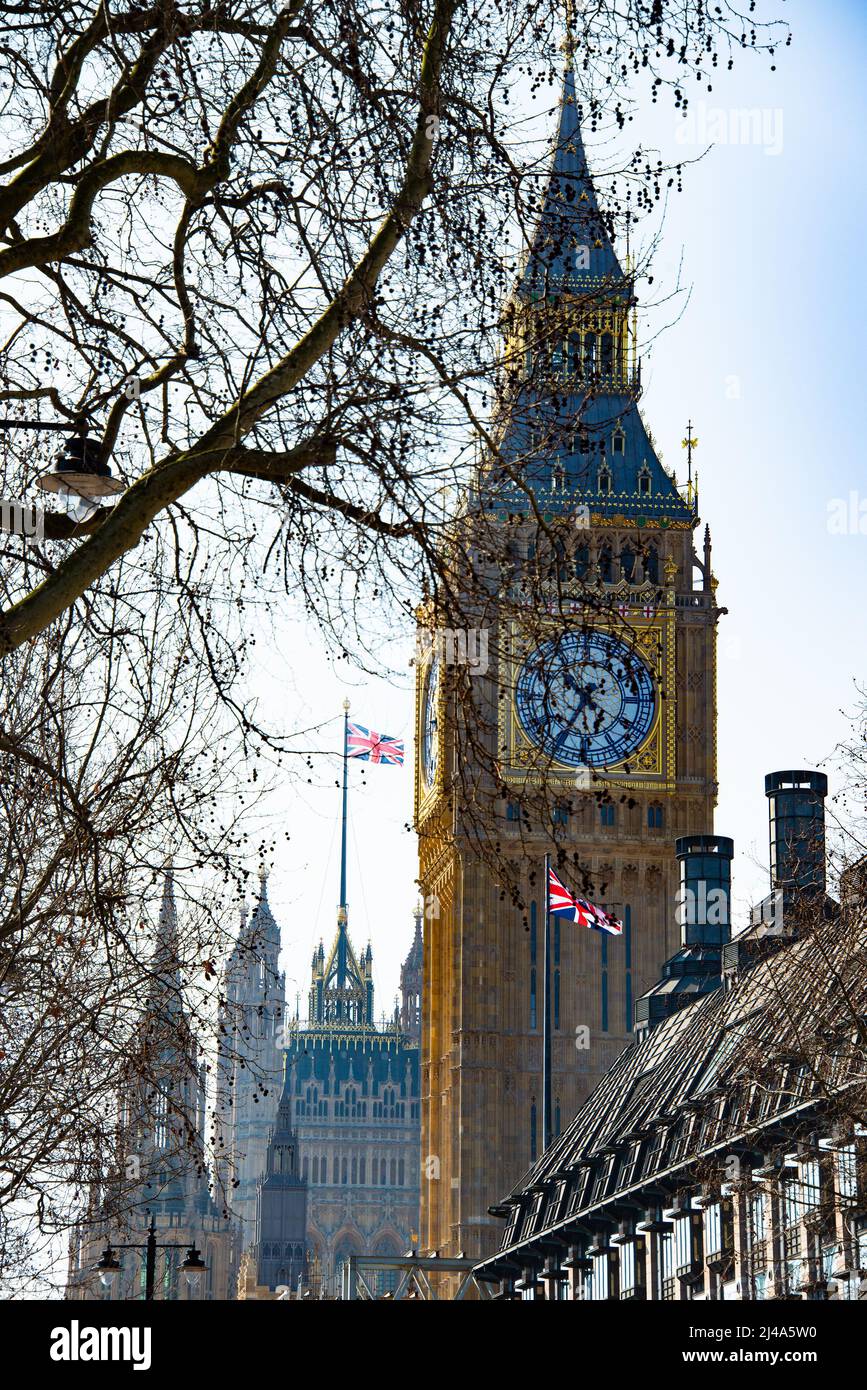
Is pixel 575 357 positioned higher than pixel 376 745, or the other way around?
pixel 376 745

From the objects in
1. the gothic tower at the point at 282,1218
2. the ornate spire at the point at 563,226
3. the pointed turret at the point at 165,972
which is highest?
the gothic tower at the point at 282,1218

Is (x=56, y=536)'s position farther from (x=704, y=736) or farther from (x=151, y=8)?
(x=704, y=736)

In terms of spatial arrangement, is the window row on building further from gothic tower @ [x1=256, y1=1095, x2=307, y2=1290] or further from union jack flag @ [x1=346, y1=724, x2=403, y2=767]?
union jack flag @ [x1=346, y1=724, x2=403, y2=767]

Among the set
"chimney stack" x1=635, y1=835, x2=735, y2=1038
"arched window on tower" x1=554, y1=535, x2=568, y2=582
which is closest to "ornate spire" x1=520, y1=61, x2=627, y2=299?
"arched window on tower" x1=554, y1=535, x2=568, y2=582

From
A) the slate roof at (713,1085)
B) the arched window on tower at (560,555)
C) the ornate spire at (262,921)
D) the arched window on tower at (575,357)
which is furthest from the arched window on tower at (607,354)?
the slate roof at (713,1085)

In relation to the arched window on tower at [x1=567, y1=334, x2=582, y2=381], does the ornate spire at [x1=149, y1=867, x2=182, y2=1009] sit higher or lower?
lower

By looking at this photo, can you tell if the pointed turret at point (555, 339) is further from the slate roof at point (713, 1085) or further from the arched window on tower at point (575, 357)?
the slate roof at point (713, 1085)

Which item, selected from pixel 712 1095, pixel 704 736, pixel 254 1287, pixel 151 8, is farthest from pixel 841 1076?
pixel 254 1287

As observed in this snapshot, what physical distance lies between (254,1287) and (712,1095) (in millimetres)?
112187

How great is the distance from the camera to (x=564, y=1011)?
302 feet

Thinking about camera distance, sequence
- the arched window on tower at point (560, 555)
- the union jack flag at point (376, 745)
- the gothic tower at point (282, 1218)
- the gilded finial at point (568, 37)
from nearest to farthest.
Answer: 1. the arched window on tower at point (560, 555)
2. the gilded finial at point (568, 37)
3. the union jack flag at point (376, 745)
4. the gothic tower at point (282, 1218)

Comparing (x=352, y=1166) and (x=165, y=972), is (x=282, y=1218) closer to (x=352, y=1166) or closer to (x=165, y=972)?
→ (x=352, y=1166)

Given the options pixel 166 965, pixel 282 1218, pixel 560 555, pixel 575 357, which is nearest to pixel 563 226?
pixel 575 357

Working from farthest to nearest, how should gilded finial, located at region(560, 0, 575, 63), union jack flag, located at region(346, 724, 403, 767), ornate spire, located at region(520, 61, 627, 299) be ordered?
1. union jack flag, located at region(346, 724, 403, 767)
2. gilded finial, located at region(560, 0, 575, 63)
3. ornate spire, located at region(520, 61, 627, 299)
